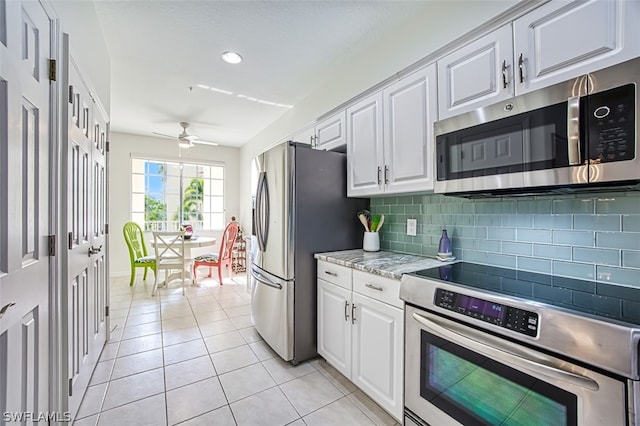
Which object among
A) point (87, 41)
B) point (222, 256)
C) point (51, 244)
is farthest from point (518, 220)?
point (222, 256)

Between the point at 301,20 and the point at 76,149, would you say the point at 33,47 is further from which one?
the point at 301,20

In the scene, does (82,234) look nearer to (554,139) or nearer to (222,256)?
(554,139)

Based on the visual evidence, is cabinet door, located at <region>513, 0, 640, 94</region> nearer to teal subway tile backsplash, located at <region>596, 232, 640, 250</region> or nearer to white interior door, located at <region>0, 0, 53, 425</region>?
teal subway tile backsplash, located at <region>596, 232, 640, 250</region>

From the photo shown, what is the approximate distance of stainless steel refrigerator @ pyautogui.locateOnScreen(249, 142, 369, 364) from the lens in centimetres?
215

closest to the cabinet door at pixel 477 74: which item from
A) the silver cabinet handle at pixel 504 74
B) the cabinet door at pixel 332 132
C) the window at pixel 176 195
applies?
the silver cabinet handle at pixel 504 74

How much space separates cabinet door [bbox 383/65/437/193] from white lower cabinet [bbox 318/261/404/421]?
69 cm

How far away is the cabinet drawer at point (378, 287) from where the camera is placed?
151 cm

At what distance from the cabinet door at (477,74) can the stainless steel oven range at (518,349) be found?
0.92 m

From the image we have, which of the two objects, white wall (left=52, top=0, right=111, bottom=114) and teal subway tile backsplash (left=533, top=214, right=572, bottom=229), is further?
white wall (left=52, top=0, right=111, bottom=114)

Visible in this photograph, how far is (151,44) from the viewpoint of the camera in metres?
2.38

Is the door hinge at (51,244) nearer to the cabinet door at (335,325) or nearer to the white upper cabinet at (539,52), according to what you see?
the cabinet door at (335,325)

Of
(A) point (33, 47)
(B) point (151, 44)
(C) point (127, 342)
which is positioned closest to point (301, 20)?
(B) point (151, 44)

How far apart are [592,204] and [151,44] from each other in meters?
3.26

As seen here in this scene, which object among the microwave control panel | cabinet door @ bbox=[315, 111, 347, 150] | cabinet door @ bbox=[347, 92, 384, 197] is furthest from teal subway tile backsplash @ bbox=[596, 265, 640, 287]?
cabinet door @ bbox=[315, 111, 347, 150]
